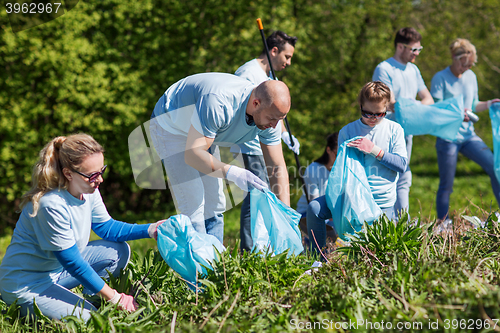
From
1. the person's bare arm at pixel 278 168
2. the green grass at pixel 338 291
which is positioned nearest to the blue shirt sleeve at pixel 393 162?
the green grass at pixel 338 291

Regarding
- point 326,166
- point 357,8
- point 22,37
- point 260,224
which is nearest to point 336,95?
point 357,8

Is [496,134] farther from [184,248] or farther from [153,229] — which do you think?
[153,229]

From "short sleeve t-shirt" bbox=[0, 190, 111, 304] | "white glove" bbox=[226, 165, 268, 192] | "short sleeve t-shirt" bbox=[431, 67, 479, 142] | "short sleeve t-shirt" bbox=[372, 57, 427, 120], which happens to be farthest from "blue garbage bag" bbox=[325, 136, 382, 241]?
"short sleeve t-shirt" bbox=[431, 67, 479, 142]

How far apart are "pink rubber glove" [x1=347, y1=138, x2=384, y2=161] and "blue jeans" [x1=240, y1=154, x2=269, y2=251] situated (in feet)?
2.67

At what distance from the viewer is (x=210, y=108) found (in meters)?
2.63

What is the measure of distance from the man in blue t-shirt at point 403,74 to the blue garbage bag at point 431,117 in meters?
0.13

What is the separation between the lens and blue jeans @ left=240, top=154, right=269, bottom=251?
11.6 feet

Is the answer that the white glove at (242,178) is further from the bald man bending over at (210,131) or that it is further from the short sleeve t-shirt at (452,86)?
the short sleeve t-shirt at (452,86)

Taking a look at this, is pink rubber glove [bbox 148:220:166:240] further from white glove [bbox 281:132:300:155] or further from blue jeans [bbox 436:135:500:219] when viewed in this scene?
blue jeans [bbox 436:135:500:219]

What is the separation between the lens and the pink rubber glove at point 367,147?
9.97 ft

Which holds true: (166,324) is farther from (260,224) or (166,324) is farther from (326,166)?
(326,166)

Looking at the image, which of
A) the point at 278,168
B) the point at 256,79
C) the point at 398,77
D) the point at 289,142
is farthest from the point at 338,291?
the point at 398,77

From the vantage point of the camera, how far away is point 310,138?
9.29 metres

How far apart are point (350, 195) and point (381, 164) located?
42cm
